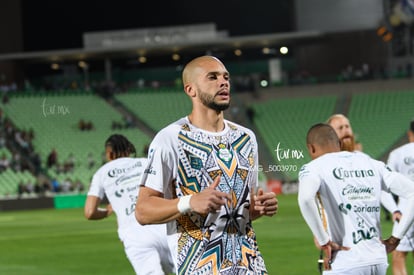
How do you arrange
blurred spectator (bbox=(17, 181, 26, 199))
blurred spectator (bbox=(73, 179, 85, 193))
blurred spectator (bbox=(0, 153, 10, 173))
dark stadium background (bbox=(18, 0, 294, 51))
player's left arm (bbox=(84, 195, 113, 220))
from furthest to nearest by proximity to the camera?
dark stadium background (bbox=(18, 0, 294, 51)) < blurred spectator (bbox=(17, 181, 26, 199)) < blurred spectator (bbox=(0, 153, 10, 173)) < blurred spectator (bbox=(73, 179, 85, 193)) < player's left arm (bbox=(84, 195, 113, 220))

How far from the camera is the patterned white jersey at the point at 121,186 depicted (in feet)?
33.6

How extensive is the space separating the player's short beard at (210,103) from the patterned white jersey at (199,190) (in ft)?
0.57

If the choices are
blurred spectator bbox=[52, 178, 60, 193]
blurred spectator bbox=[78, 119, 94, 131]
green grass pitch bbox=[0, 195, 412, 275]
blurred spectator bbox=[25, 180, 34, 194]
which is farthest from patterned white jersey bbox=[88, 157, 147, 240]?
blurred spectator bbox=[25, 180, 34, 194]

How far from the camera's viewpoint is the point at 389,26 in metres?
61.7

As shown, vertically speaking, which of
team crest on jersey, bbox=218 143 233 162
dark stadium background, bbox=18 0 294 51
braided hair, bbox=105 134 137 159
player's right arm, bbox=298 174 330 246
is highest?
dark stadium background, bbox=18 0 294 51

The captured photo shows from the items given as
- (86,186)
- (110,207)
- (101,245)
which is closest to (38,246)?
(101,245)

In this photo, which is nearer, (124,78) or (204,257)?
(204,257)

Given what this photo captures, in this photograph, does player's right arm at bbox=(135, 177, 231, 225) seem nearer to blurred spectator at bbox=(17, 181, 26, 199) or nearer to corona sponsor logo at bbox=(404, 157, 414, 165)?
corona sponsor logo at bbox=(404, 157, 414, 165)

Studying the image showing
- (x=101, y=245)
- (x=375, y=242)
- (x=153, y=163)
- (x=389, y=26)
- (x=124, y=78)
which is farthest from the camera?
(x=124, y=78)

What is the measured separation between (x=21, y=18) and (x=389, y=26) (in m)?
24.1

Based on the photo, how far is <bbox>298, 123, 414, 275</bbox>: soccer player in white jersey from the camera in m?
7.61

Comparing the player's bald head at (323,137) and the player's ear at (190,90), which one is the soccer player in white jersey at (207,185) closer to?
the player's ear at (190,90)

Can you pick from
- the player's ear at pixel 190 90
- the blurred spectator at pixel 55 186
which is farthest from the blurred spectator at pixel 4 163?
the player's ear at pixel 190 90

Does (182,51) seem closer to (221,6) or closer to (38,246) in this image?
(221,6)
